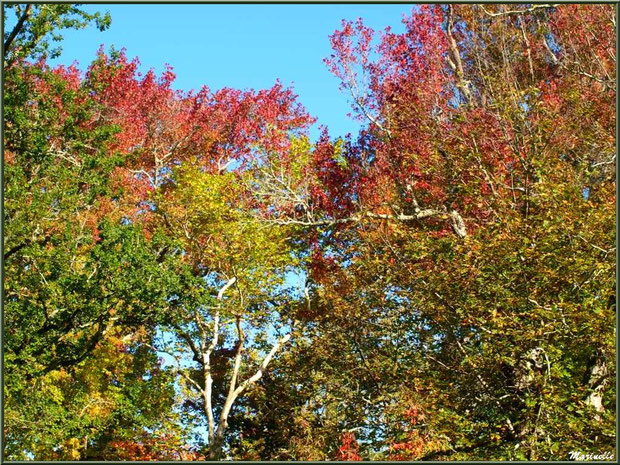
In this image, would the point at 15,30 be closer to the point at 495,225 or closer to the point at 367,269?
the point at 367,269

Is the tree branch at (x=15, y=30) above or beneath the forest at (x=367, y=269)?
above

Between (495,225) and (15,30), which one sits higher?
(15,30)

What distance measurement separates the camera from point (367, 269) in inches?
647

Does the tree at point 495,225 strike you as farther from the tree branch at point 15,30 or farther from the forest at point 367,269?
the tree branch at point 15,30

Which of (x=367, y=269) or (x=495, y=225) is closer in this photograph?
(x=495, y=225)

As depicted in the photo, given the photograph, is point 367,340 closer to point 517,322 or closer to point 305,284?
point 517,322

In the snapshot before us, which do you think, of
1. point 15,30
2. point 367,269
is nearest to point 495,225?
point 367,269

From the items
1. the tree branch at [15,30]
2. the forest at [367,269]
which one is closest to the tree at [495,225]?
the forest at [367,269]

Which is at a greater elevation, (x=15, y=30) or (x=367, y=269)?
(x=15, y=30)

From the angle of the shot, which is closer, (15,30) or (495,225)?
(495,225)

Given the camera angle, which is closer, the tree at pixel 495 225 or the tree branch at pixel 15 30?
the tree at pixel 495 225

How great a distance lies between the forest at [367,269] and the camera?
40.5 ft

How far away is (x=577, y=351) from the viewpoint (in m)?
12.4

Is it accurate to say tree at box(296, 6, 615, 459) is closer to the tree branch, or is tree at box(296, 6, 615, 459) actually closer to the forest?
the forest
